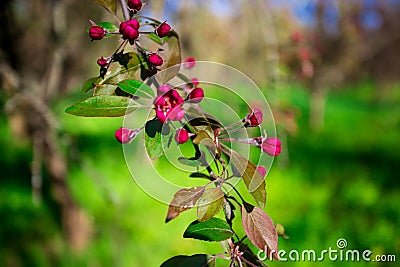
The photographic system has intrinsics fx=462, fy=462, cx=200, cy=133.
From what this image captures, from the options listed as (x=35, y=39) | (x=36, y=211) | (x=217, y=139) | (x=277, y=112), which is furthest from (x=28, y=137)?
(x=217, y=139)

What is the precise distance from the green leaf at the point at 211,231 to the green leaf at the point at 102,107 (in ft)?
0.56

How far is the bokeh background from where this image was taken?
2283 mm

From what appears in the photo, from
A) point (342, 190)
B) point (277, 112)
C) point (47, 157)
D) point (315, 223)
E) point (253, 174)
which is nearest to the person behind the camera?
point (253, 174)

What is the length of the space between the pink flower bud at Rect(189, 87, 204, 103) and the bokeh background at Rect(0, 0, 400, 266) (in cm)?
65

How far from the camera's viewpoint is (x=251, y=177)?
52 cm

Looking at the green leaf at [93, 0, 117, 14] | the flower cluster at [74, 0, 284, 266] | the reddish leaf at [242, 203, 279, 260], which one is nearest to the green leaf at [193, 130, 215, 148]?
the flower cluster at [74, 0, 284, 266]

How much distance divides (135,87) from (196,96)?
0.24ft

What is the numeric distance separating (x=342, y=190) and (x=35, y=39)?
263 centimetres

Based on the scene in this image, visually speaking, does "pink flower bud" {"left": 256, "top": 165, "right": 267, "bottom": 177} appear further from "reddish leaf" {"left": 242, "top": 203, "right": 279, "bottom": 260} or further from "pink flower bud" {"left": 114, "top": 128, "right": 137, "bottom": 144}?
"pink flower bud" {"left": 114, "top": 128, "right": 137, "bottom": 144}

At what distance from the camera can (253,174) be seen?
0.53 metres

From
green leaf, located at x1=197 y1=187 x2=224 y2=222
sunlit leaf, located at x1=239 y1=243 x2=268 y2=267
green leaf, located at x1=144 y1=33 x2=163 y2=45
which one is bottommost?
sunlit leaf, located at x1=239 y1=243 x2=268 y2=267

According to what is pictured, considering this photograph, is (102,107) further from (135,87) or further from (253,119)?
(253,119)

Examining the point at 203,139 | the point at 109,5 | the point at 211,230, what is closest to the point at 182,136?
the point at 203,139

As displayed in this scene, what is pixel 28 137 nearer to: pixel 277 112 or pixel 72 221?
pixel 72 221
